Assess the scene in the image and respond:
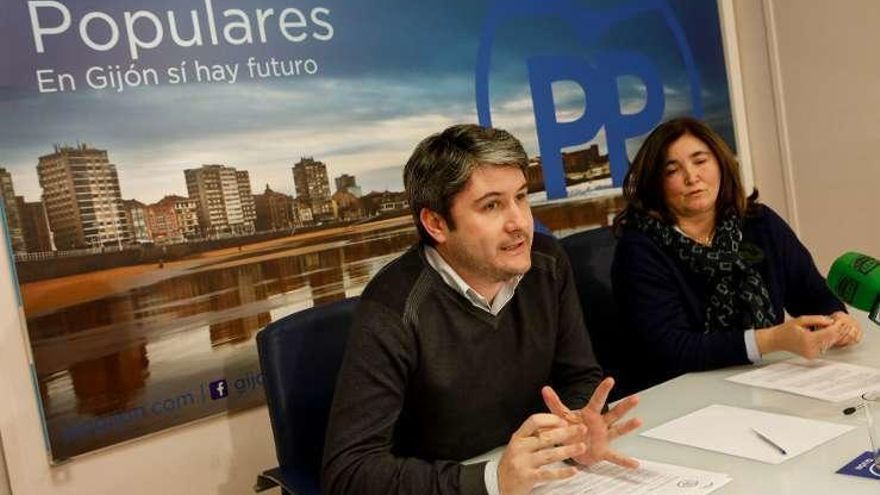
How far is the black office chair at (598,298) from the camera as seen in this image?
8.16 ft

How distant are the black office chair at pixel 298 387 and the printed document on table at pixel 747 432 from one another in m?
0.72

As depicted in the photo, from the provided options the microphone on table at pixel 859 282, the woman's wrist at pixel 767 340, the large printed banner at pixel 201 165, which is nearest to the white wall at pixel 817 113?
the large printed banner at pixel 201 165

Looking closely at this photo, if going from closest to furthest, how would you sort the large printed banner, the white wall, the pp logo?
the large printed banner, the pp logo, the white wall


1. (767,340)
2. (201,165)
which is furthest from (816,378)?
(201,165)

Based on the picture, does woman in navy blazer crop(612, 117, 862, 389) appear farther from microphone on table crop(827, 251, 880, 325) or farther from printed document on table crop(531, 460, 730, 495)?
printed document on table crop(531, 460, 730, 495)

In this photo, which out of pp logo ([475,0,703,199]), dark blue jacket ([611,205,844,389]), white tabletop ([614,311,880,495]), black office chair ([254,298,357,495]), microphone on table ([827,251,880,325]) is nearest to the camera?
white tabletop ([614,311,880,495])

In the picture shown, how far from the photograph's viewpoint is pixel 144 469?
233 centimetres

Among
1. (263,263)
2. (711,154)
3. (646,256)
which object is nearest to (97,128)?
(263,263)

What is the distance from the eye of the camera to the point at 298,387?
1905mm

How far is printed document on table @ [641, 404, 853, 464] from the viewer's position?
1472 millimetres

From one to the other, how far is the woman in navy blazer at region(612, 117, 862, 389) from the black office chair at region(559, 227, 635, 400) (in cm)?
8

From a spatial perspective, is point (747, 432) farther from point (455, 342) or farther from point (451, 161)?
point (451, 161)

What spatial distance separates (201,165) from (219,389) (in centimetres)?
63

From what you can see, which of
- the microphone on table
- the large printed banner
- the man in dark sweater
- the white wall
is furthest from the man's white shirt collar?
the white wall
